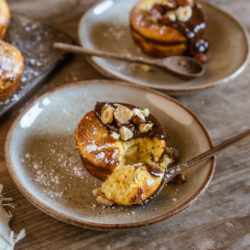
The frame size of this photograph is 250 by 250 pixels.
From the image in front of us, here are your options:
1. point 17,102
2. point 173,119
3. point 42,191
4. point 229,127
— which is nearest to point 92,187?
point 42,191

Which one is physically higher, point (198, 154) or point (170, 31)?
point (170, 31)

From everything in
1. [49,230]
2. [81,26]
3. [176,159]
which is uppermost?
[81,26]

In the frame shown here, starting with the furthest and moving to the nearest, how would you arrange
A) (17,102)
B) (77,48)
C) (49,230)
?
1. (77,48)
2. (17,102)
3. (49,230)

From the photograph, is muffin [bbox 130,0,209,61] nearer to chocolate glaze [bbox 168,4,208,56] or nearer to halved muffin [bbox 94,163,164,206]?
chocolate glaze [bbox 168,4,208,56]

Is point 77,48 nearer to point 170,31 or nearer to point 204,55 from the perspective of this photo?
point 170,31

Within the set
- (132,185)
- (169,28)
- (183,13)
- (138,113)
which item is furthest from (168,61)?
(132,185)

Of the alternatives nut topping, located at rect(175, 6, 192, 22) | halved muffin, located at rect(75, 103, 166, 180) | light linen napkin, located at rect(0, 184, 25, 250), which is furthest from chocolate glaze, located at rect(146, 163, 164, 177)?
nut topping, located at rect(175, 6, 192, 22)

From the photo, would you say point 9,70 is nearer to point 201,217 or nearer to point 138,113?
point 138,113
